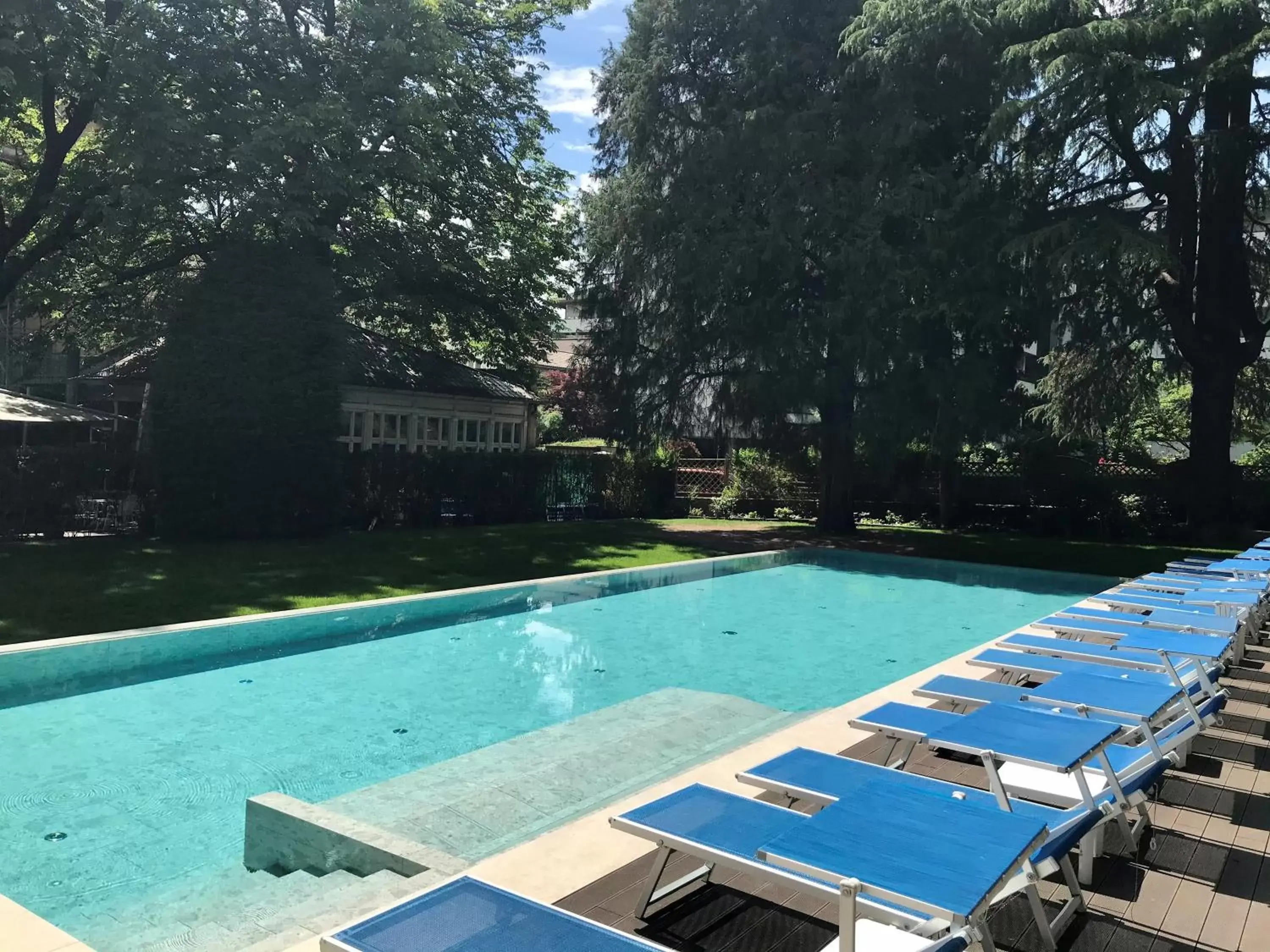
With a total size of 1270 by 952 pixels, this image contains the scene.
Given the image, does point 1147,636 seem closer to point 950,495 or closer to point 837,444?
point 837,444

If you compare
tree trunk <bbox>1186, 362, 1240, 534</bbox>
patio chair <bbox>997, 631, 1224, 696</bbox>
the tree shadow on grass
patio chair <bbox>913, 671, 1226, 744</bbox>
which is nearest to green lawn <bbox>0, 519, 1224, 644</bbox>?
the tree shadow on grass

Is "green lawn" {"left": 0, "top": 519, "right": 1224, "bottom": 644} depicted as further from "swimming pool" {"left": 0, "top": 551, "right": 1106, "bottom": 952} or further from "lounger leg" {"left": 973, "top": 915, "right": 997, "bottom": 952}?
"lounger leg" {"left": 973, "top": 915, "right": 997, "bottom": 952}

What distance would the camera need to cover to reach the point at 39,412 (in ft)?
52.5

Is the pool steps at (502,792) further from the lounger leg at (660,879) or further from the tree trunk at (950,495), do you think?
the tree trunk at (950,495)

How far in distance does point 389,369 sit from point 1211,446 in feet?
61.1

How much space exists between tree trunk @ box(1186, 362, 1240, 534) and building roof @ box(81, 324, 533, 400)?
1624 centimetres

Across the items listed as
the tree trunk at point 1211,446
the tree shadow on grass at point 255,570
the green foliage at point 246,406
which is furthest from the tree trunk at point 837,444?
the green foliage at point 246,406

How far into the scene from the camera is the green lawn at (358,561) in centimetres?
1036

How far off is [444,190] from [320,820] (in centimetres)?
1899

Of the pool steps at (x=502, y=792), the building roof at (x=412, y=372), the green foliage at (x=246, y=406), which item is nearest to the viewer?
the pool steps at (x=502, y=792)

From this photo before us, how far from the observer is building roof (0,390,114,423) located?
1539cm

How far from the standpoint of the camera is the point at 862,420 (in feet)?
62.3

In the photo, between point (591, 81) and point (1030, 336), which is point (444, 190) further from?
point (1030, 336)

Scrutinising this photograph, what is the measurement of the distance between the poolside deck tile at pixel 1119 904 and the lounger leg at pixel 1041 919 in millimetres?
166
